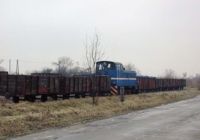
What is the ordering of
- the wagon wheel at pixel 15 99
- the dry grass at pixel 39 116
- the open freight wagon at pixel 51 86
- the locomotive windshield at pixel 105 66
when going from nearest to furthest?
the dry grass at pixel 39 116
the wagon wheel at pixel 15 99
the open freight wagon at pixel 51 86
the locomotive windshield at pixel 105 66

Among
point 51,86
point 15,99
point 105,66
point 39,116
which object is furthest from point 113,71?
point 39,116

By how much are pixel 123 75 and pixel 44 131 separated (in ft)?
108

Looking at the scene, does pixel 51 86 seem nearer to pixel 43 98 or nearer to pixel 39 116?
pixel 43 98

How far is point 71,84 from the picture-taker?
A: 37.6 metres

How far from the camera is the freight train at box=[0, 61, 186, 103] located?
97.1 ft

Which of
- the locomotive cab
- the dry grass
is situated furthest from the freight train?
the dry grass

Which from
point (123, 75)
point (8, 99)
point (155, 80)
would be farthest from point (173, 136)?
point (155, 80)

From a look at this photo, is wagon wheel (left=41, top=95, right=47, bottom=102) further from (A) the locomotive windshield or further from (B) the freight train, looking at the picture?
(A) the locomotive windshield

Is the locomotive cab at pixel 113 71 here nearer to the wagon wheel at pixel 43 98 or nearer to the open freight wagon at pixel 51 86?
the open freight wagon at pixel 51 86

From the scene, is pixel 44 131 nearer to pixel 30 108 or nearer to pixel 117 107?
pixel 30 108

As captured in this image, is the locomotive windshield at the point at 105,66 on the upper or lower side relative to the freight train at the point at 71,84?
upper

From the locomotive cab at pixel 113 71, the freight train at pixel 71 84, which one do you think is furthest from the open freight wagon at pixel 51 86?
the locomotive cab at pixel 113 71

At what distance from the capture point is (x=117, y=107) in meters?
32.2

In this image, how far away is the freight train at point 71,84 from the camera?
97.1 feet
